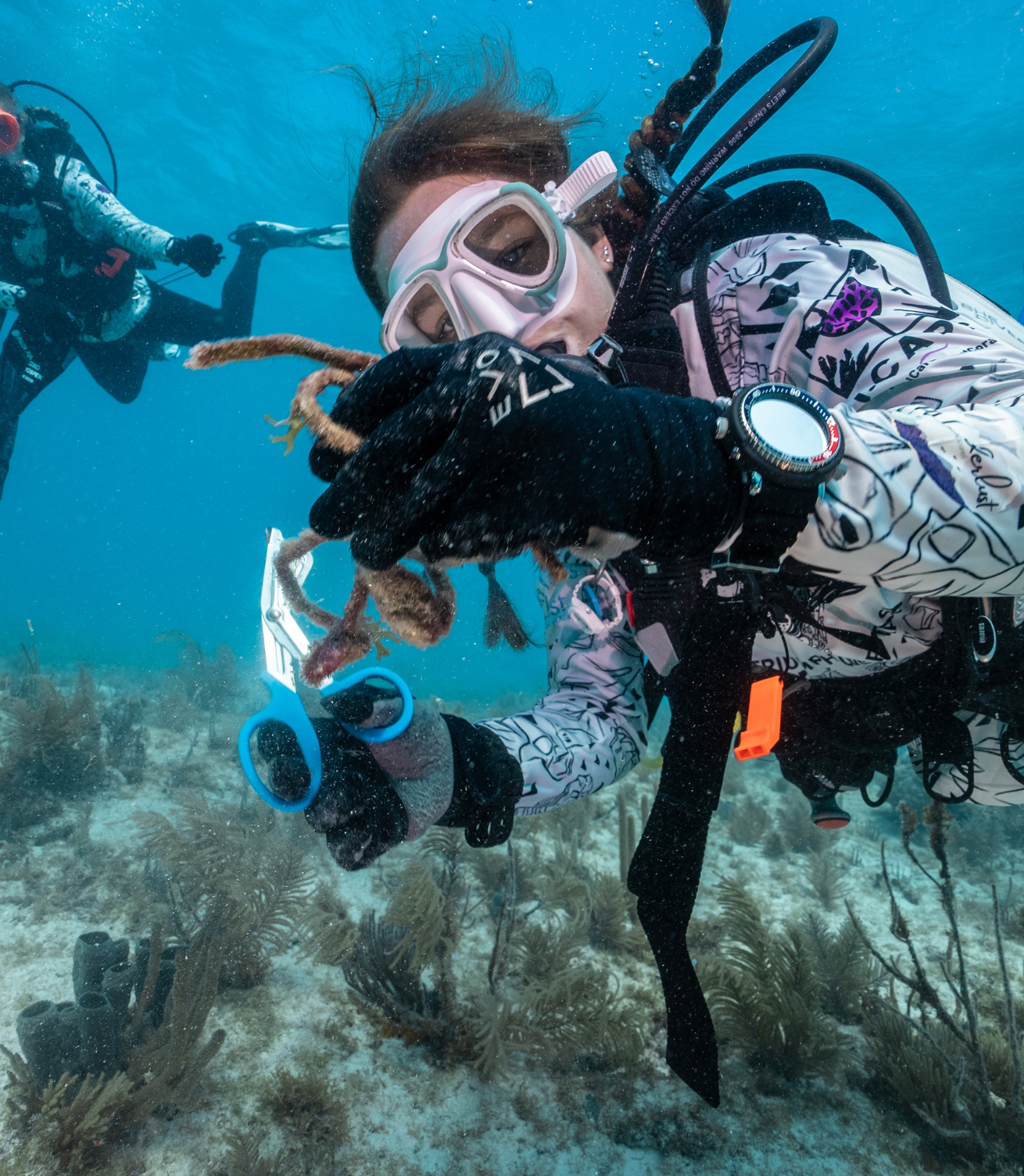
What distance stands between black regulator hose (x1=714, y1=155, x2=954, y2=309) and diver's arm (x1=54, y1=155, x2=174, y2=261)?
29.3ft

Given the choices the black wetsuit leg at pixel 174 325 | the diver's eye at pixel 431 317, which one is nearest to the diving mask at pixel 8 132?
the black wetsuit leg at pixel 174 325

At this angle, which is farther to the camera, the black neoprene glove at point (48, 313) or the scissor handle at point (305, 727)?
the black neoprene glove at point (48, 313)

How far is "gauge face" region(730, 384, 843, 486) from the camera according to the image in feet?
3.04

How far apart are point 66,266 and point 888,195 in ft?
36.4

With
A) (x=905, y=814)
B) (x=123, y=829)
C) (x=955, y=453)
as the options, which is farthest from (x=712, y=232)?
(x=123, y=829)

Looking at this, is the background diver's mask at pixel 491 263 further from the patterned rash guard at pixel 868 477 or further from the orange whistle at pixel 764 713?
the orange whistle at pixel 764 713

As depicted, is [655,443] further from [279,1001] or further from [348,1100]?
[279,1001]

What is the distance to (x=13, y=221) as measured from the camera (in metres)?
8.18

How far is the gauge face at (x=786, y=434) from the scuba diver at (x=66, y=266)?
8745 mm

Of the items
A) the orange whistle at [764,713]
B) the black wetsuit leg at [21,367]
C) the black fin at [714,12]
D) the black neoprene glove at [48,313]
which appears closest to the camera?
the orange whistle at [764,713]

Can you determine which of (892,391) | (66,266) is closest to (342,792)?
(892,391)

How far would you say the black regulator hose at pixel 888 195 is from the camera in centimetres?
147

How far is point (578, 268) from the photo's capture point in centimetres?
185

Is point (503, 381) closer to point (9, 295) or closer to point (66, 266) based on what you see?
point (9, 295)
